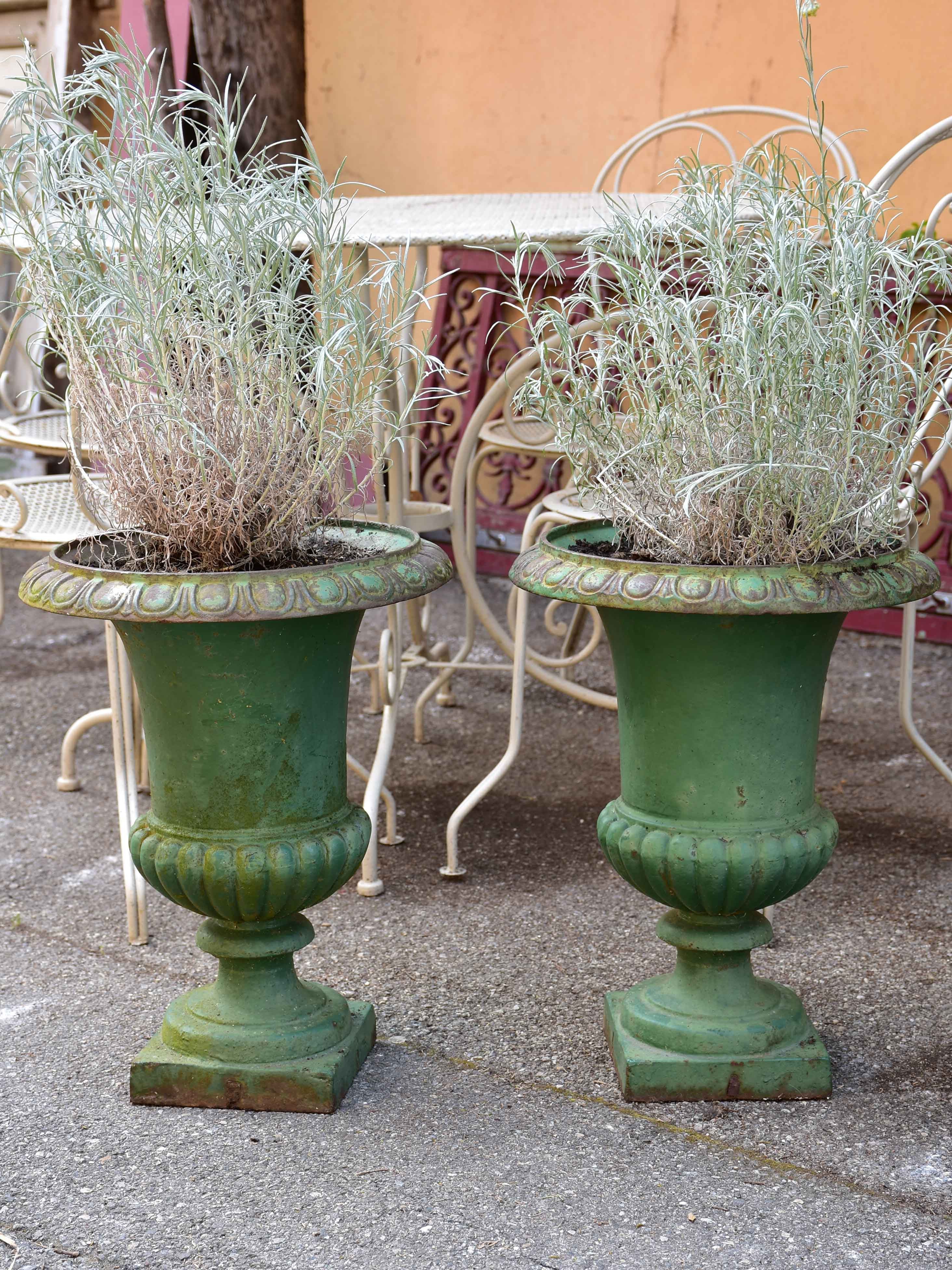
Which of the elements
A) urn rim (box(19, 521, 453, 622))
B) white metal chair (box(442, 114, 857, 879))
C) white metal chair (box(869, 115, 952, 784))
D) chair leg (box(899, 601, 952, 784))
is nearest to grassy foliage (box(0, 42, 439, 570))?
urn rim (box(19, 521, 453, 622))

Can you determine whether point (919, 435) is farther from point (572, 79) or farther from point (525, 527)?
point (572, 79)

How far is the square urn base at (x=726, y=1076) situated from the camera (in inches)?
77.7

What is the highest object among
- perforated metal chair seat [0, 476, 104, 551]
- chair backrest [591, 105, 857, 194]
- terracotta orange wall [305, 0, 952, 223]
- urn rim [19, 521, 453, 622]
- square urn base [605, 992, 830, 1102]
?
terracotta orange wall [305, 0, 952, 223]

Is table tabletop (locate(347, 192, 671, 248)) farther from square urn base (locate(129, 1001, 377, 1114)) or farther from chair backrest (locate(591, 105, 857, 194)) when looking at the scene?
square urn base (locate(129, 1001, 377, 1114))

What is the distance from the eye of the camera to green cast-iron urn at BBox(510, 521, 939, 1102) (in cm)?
181

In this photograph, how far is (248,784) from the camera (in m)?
1.92

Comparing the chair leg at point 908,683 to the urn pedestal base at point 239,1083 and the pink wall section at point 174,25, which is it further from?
the pink wall section at point 174,25

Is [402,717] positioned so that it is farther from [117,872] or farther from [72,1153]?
[72,1153]

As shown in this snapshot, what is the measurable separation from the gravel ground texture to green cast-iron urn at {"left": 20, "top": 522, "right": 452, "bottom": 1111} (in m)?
0.08

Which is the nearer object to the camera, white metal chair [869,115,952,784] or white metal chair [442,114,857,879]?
white metal chair [869,115,952,784]

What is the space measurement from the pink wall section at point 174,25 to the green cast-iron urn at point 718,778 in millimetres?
4185

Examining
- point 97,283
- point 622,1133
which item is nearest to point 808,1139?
point 622,1133

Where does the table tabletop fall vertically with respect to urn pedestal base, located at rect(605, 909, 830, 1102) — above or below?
above

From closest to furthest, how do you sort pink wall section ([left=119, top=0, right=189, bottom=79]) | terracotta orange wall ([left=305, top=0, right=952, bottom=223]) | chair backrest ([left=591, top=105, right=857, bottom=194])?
chair backrest ([left=591, top=105, right=857, bottom=194])
terracotta orange wall ([left=305, top=0, right=952, bottom=223])
pink wall section ([left=119, top=0, right=189, bottom=79])
